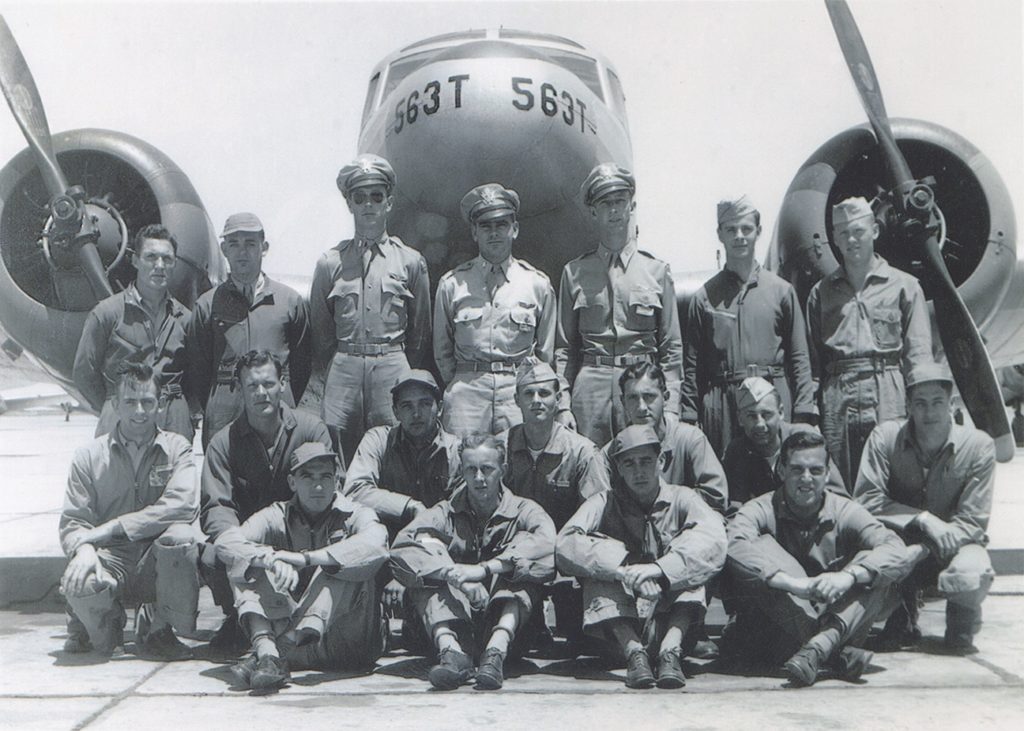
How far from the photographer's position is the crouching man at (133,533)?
4621mm

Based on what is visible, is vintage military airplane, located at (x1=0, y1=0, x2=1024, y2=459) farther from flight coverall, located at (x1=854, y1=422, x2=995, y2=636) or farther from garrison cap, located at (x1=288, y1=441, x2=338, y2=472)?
garrison cap, located at (x1=288, y1=441, x2=338, y2=472)

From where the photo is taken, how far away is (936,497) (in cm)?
483

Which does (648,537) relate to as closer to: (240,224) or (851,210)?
(851,210)

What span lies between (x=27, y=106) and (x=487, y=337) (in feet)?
12.5

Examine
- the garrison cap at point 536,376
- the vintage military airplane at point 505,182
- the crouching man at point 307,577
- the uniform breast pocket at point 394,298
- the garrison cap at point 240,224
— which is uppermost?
the vintage military airplane at point 505,182

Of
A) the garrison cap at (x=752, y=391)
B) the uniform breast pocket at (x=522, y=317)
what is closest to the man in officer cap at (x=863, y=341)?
the garrison cap at (x=752, y=391)

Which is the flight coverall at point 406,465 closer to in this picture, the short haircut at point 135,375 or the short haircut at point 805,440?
the short haircut at point 135,375

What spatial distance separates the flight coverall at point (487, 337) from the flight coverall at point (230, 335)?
2.70ft

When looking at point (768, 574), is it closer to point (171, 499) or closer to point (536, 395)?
point (536, 395)

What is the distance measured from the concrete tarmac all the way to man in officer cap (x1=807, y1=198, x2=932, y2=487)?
104 cm

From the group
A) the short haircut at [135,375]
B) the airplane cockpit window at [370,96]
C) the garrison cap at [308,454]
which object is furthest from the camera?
the airplane cockpit window at [370,96]

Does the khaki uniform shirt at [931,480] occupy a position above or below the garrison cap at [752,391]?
below

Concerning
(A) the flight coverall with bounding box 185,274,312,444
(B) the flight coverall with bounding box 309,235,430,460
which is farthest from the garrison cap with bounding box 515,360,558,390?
(A) the flight coverall with bounding box 185,274,312,444

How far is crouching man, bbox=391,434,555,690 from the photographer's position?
4.18m
